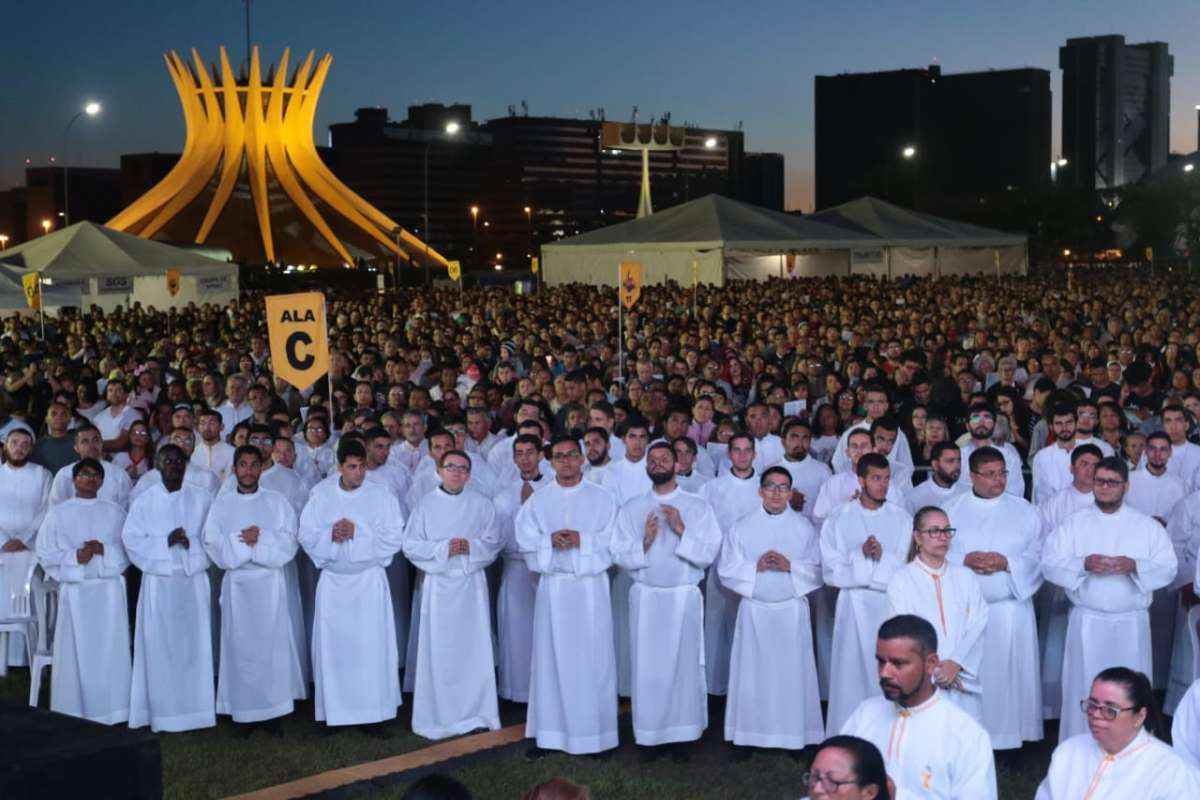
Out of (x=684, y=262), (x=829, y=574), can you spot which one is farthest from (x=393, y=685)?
(x=684, y=262)

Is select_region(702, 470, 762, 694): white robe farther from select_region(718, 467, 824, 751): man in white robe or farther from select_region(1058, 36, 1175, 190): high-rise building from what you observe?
select_region(1058, 36, 1175, 190): high-rise building

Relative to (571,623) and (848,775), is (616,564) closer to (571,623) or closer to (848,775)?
(571,623)

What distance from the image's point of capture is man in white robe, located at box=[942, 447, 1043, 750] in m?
8.71

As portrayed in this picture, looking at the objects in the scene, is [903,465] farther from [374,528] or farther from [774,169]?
[774,169]

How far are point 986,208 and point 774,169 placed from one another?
10883cm

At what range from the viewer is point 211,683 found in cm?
980

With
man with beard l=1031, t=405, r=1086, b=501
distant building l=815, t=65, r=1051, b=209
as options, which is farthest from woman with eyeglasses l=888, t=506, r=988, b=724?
distant building l=815, t=65, r=1051, b=209

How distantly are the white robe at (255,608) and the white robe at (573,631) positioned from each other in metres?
1.59

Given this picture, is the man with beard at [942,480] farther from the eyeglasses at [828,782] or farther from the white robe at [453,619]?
the eyeglasses at [828,782]

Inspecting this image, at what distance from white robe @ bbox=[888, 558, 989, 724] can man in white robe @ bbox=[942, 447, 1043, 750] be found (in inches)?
44.4

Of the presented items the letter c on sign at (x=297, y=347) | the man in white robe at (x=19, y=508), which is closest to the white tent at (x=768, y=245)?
the letter c on sign at (x=297, y=347)

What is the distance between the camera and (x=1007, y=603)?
8.82 metres

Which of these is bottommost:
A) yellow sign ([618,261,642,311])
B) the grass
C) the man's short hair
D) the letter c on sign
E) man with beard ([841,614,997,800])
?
the grass

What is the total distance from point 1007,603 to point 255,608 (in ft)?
14.8
